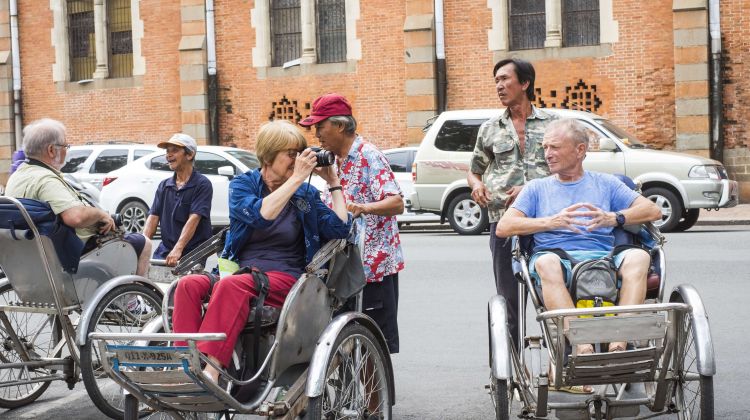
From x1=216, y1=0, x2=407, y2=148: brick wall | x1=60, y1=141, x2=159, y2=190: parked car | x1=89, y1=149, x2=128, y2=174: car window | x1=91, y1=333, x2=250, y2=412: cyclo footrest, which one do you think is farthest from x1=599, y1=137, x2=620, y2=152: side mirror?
x1=91, y1=333, x2=250, y2=412: cyclo footrest

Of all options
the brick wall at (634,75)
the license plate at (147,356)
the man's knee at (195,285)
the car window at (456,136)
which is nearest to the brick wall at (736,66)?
the brick wall at (634,75)

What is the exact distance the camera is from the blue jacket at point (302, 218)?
18.2 ft

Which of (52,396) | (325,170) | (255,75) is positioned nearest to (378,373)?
(325,170)

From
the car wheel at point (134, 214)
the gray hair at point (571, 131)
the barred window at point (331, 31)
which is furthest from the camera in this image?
the barred window at point (331, 31)

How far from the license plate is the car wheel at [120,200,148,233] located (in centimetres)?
1685

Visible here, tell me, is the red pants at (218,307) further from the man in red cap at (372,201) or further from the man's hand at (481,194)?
the man's hand at (481,194)

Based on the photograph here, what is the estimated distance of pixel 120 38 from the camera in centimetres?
2995

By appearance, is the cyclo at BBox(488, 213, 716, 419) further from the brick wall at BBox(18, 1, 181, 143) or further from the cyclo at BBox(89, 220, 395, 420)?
the brick wall at BBox(18, 1, 181, 143)

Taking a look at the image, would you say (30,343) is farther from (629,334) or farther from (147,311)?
(629,334)

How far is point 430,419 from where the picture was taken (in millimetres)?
6762

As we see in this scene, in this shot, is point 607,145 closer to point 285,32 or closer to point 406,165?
point 406,165

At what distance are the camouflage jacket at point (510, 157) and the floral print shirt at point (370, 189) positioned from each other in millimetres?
790

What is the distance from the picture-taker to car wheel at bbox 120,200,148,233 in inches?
843

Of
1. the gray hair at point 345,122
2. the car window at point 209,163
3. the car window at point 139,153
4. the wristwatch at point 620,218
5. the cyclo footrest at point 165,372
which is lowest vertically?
the cyclo footrest at point 165,372
